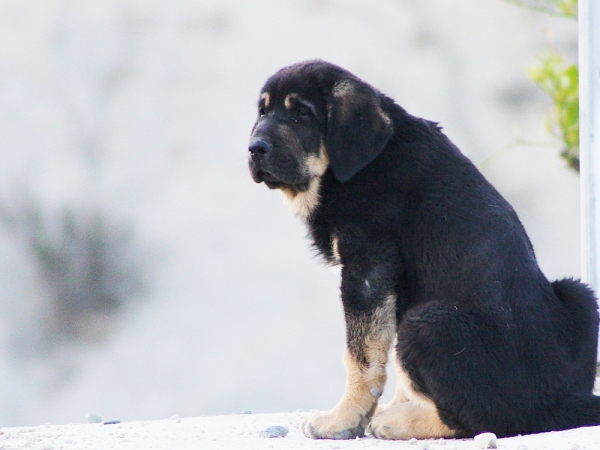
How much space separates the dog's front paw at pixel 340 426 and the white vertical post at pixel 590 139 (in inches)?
94.7

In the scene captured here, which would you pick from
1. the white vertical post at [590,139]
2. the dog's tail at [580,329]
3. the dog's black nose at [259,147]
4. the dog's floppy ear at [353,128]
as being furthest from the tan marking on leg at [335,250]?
the white vertical post at [590,139]

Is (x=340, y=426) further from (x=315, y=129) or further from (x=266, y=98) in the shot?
(x=266, y=98)

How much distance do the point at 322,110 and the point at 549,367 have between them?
1764 mm

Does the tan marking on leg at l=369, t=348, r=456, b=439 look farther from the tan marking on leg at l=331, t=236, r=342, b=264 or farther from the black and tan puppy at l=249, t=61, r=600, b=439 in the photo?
the tan marking on leg at l=331, t=236, r=342, b=264

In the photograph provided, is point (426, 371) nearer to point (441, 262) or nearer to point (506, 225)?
point (441, 262)

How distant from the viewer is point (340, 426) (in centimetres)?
411

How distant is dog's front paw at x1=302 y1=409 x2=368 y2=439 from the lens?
13.5 feet

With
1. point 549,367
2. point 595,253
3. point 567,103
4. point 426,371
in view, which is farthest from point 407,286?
point 567,103

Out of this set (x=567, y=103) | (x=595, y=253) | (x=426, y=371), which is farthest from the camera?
(x=567, y=103)

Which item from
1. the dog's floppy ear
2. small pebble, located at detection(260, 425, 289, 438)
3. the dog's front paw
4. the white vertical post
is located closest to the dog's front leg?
the dog's front paw

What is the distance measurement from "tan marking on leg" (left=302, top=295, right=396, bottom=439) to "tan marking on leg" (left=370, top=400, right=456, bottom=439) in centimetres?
9

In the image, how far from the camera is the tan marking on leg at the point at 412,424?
3.97 metres

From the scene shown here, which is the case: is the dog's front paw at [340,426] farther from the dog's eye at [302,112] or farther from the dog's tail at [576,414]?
the dog's eye at [302,112]

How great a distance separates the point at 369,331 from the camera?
4.13 metres
